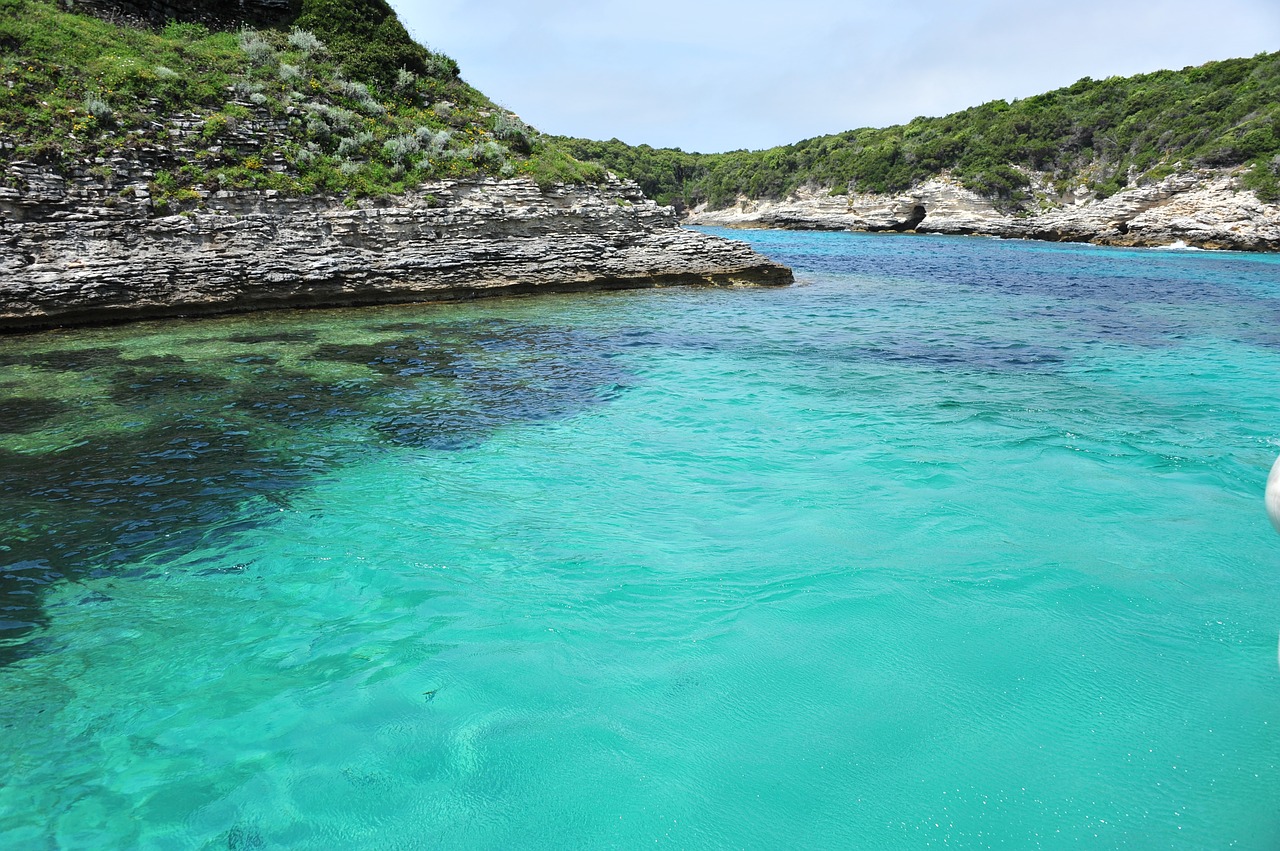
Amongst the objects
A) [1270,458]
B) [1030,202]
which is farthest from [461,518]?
[1030,202]

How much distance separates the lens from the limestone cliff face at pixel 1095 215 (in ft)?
171

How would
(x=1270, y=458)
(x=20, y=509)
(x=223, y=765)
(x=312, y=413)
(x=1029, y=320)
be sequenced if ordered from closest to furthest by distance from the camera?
(x=223, y=765), (x=20, y=509), (x=1270, y=458), (x=312, y=413), (x=1029, y=320)

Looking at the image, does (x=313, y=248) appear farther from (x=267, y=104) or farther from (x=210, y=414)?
(x=210, y=414)

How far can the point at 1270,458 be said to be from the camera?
805cm

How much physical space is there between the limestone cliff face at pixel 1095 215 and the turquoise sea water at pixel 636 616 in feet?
186

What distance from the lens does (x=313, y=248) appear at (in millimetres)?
18719

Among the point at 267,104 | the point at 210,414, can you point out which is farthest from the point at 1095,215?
the point at 210,414

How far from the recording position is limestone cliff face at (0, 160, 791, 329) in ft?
51.1

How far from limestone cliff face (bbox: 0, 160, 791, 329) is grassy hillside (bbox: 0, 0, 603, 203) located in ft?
2.58

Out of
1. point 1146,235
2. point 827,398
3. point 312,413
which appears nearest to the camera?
point 312,413

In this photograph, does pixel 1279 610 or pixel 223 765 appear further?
pixel 1279 610

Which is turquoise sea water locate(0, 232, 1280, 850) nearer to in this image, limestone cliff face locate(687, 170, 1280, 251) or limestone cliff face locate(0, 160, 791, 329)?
limestone cliff face locate(0, 160, 791, 329)

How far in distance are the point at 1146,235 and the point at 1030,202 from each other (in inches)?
702

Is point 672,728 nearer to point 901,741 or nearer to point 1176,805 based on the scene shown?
point 901,741
